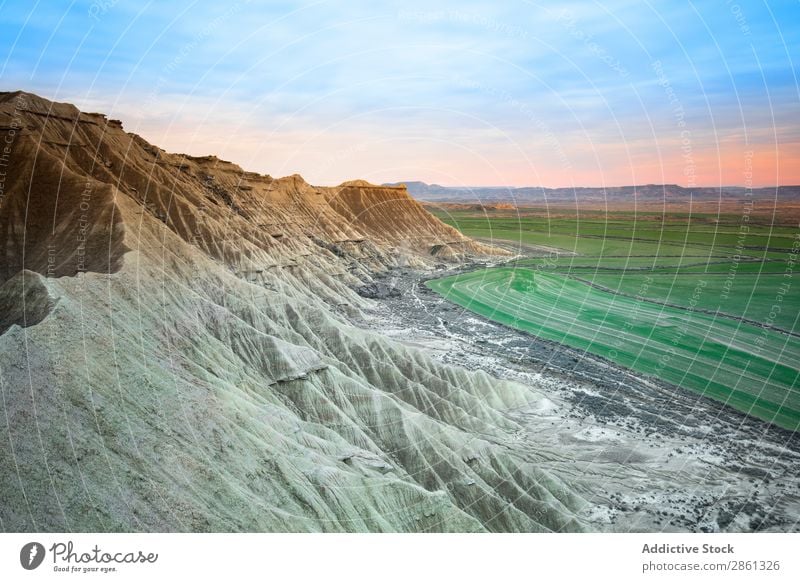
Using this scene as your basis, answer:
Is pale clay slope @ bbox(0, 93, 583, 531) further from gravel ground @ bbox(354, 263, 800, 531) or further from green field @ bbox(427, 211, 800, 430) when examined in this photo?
green field @ bbox(427, 211, 800, 430)

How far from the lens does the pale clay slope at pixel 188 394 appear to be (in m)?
13.5

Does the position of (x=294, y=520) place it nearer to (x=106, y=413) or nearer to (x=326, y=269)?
(x=106, y=413)

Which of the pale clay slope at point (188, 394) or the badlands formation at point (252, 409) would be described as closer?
the pale clay slope at point (188, 394)

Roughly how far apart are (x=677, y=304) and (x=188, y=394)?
60.5 metres

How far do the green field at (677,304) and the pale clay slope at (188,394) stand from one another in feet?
54.7

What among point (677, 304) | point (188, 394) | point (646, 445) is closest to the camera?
point (188, 394)

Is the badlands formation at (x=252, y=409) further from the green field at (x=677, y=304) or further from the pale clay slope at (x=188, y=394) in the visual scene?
the green field at (x=677, y=304)

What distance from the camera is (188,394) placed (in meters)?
17.7

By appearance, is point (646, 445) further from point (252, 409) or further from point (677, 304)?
point (677, 304)

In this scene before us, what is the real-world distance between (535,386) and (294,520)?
1095 inches

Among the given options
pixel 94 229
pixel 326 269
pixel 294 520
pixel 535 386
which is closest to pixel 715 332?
pixel 535 386

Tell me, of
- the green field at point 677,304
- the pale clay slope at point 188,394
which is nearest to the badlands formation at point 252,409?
the pale clay slope at point 188,394

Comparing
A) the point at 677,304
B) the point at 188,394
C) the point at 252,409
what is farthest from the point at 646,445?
the point at 677,304

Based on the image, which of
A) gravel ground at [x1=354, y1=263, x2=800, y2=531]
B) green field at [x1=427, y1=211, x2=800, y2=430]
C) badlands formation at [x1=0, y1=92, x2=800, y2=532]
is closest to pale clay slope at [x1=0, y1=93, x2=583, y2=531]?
badlands formation at [x1=0, y1=92, x2=800, y2=532]
